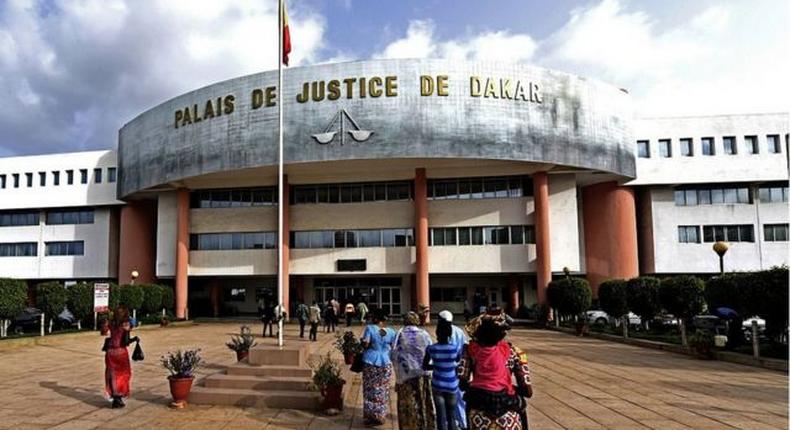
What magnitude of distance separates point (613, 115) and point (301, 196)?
65.0ft

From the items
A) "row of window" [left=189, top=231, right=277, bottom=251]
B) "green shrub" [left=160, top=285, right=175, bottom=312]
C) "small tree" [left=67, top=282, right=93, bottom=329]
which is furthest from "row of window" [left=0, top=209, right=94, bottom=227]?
"small tree" [left=67, top=282, right=93, bottom=329]

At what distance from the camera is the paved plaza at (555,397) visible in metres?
8.08

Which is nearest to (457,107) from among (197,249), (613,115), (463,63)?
(463,63)

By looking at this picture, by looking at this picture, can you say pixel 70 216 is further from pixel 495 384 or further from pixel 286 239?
pixel 495 384

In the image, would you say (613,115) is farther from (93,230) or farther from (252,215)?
(93,230)

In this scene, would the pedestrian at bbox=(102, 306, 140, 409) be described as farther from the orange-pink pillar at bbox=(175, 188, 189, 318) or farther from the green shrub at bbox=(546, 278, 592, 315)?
the orange-pink pillar at bbox=(175, 188, 189, 318)

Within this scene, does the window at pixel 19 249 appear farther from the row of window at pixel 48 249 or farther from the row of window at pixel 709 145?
the row of window at pixel 709 145

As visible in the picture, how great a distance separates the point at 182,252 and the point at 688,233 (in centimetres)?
3294

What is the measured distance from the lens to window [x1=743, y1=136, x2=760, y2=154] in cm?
3534

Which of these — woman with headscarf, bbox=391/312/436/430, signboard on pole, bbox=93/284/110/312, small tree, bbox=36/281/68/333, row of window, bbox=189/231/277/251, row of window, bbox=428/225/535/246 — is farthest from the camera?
row of window, bbox=189/231/277/251

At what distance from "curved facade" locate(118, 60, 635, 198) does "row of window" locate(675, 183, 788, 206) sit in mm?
6829

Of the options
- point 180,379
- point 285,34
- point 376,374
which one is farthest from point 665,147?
point 180,379

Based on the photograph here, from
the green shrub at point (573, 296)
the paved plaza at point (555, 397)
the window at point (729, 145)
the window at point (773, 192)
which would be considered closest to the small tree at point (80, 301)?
the paved plaza at point (555, 397)

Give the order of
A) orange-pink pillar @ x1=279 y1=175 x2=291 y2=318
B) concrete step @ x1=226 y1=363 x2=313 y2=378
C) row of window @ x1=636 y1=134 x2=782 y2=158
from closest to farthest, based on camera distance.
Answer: concrete step @ x1=226 y1=363 x2=313 y2=378
orange-pink pillar @ x1=279 y1=175 x2=291 y2=318
row of window @ x1=636 y1=134 x2=782 y2=158
